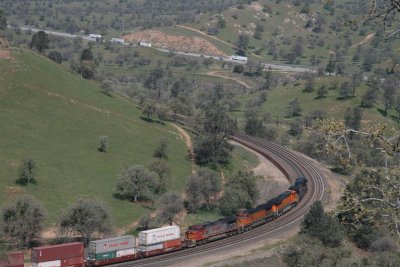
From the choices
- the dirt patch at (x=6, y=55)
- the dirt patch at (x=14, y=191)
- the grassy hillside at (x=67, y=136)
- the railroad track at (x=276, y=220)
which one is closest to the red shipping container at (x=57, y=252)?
the railroad track at (x=276, y=220)

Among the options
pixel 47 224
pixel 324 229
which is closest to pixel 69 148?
pixel 47 224

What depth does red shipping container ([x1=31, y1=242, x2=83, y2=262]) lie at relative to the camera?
55000mm

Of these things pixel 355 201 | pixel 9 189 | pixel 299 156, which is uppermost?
pixel 355 201

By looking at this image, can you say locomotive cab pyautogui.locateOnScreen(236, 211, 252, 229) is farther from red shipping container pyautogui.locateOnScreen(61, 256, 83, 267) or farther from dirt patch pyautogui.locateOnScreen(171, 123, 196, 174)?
dirt patch pyautogui.locateOnScreen(171, 123, 196, 174)

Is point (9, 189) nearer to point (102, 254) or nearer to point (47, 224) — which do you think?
point (47, 224)

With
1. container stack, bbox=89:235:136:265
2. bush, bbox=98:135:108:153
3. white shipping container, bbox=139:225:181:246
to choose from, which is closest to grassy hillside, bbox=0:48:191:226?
bush, bbox=98:135:108:153

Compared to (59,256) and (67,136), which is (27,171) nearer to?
(67,136)

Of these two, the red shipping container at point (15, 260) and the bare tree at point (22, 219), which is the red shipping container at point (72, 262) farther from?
the bare tree at point (22, 219)

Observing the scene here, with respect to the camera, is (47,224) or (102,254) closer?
(102,254)

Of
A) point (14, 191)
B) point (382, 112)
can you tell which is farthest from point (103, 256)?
point (382, 112)

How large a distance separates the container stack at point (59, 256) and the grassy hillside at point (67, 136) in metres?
18.7

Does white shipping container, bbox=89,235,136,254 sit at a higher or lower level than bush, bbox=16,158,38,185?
higher

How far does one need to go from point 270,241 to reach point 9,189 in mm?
35985

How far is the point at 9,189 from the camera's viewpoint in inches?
3063
